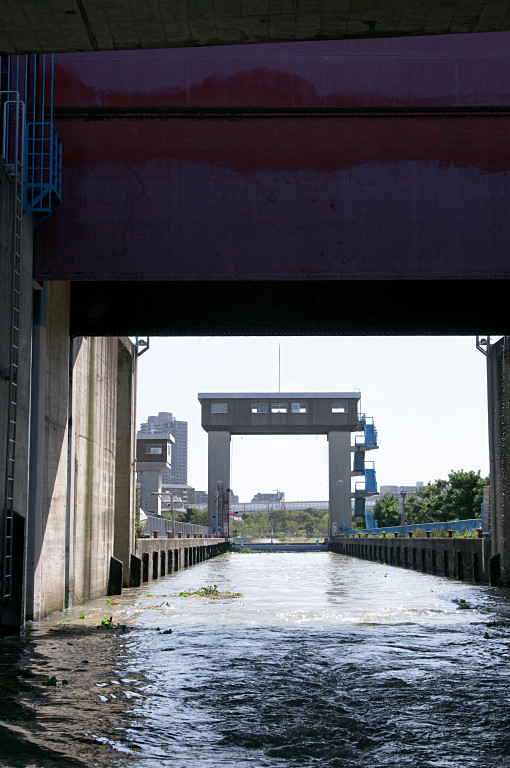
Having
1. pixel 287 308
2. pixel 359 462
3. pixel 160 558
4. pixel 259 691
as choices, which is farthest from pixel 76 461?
pixel 359 462

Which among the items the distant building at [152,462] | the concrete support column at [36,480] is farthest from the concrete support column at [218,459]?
the concrete support column at [36,480]

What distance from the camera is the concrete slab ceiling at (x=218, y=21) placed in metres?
7.50

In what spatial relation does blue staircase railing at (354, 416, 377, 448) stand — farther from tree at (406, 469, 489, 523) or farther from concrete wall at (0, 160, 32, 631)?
concrete wall at (0, 160, 32, 631)

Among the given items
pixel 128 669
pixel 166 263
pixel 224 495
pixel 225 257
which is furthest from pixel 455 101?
pixel 224 495

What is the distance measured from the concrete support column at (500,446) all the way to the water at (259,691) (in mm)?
6230

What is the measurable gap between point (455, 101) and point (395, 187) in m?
1.91

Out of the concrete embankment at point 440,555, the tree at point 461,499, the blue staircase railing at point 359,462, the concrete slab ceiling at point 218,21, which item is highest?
the concrete slab ceiling at point 218,21

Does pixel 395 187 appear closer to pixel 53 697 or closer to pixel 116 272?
pixel 116 272

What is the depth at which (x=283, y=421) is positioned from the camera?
213 feet

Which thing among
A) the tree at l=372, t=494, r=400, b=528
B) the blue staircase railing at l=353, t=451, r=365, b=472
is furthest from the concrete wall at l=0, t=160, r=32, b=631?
the tree at l=372, t=494, r=400, b=528

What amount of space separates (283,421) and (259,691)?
56286 millimetres

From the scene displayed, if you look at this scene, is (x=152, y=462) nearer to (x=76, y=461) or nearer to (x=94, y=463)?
(x=94, y=463)

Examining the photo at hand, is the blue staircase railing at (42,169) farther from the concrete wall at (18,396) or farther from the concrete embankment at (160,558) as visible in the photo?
the concrete embankment at (160,558)

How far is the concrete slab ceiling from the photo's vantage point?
750 centimetres
